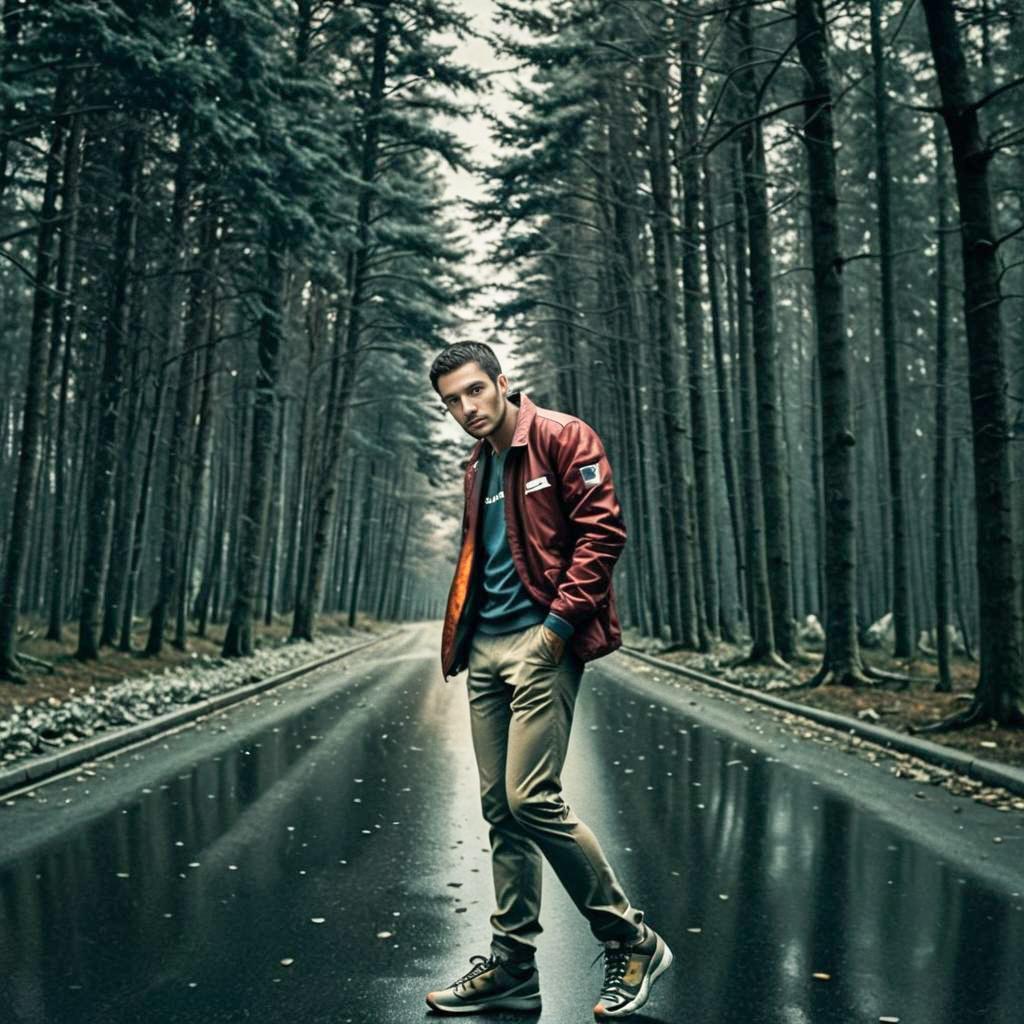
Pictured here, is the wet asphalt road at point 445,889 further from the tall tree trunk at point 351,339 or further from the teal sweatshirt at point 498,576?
the tall tree trunk at point 351,339

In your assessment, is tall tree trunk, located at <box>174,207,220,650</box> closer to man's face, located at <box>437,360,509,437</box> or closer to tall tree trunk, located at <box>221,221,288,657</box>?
tall tree trunk, located at <box>221,221,288,657</box>

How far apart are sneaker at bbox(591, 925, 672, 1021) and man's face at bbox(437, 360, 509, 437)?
1875 mm

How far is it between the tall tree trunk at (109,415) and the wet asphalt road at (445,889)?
717 cm

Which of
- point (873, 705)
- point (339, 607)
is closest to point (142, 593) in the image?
point (339, 607)

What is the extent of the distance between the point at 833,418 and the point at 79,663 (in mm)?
11541

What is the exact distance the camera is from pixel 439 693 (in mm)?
17047

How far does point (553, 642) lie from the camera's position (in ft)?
12.2

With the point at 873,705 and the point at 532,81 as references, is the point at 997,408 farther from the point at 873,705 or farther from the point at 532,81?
the point at 532,81

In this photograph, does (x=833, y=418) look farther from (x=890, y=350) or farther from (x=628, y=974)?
(x=628, y=974)

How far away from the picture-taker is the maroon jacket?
3.78 m

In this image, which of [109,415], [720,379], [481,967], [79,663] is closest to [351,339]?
[720,379]

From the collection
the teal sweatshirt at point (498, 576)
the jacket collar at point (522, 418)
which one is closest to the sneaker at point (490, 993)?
the teal sweatshirt at point (498, 576)

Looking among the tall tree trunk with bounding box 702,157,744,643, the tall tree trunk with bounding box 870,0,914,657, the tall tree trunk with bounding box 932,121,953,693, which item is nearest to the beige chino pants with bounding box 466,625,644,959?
the tall tree trunk with bounding box 932,121,953,693

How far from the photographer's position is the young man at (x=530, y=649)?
377 cm
